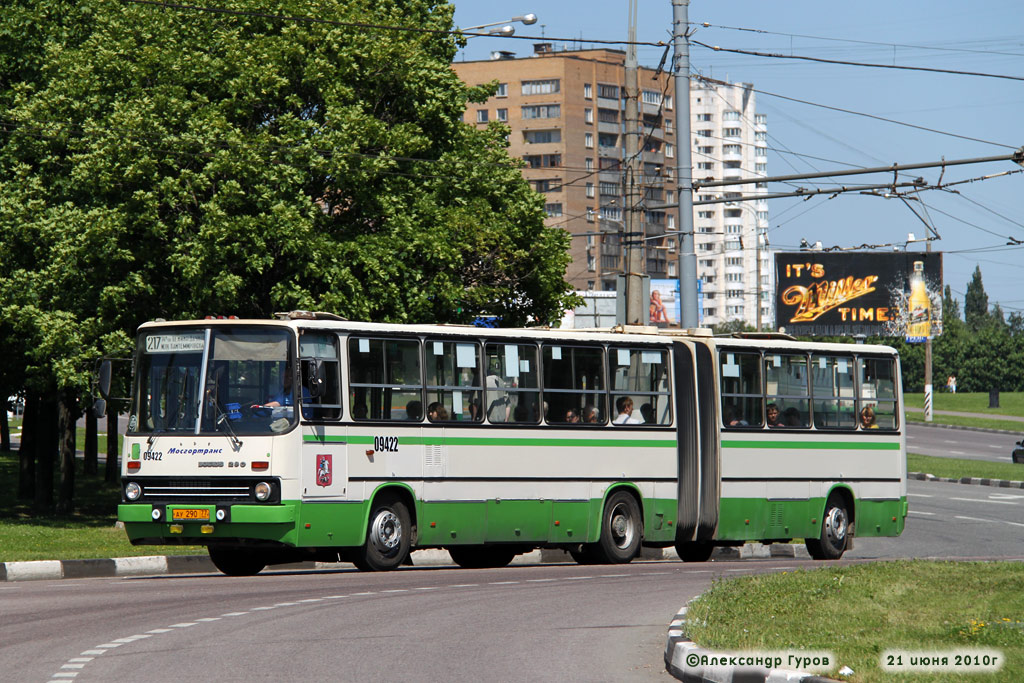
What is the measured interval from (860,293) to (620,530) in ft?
231

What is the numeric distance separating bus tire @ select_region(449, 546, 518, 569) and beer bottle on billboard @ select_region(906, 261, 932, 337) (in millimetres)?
69901

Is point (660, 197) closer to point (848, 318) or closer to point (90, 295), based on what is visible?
point (848, 318)

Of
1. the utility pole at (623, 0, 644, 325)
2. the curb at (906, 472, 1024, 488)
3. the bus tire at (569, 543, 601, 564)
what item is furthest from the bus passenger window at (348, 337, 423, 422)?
the curb at (906, 472, 1024, 488)

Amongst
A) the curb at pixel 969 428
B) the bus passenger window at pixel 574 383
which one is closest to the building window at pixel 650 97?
the curb at pixel 969 428

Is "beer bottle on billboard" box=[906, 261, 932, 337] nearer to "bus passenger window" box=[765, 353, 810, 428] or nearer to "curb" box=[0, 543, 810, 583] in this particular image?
"curb" box=[0, 543, 810, 583]

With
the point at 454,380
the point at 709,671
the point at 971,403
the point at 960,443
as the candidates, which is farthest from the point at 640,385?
the point at 971,403

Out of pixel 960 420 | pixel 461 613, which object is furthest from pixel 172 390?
pixel 960 420

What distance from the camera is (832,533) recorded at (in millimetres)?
24578

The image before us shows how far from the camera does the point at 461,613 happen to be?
1369cm

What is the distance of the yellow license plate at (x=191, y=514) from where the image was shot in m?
17.5

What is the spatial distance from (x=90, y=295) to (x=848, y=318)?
6730 cm

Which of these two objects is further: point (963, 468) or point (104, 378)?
point (963, 468)

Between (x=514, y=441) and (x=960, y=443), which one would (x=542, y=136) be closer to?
(x=960, y=443)

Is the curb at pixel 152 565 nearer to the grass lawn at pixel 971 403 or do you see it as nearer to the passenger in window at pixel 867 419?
the passenger in window at pixel 867 419
